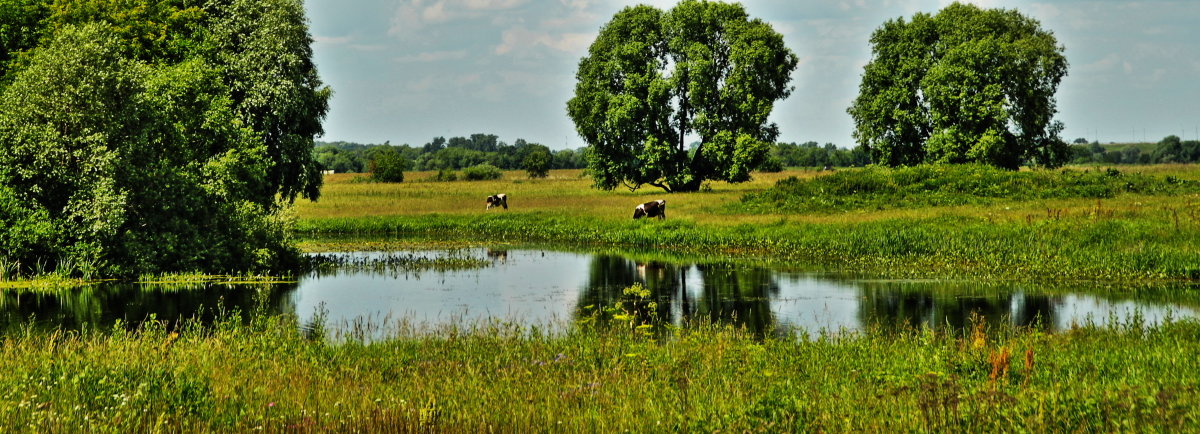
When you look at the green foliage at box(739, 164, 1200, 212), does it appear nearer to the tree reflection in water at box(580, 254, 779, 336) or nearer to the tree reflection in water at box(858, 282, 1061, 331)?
the tree reflection in water at box(580, 254, 779, 336)

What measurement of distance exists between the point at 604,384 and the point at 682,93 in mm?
52105

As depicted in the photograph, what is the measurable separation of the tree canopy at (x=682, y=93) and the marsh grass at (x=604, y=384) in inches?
1780

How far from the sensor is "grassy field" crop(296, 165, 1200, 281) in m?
25.9

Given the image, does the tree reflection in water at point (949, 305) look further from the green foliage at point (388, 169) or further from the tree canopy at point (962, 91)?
the green foliage at point (388, 169)

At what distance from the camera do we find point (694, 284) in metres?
26.1

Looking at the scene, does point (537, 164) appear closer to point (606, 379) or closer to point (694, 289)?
point (694, 289)

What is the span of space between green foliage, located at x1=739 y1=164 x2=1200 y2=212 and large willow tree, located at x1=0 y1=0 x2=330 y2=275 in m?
22.1

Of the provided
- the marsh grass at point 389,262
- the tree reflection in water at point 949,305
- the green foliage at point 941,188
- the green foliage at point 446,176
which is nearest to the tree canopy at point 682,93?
the green foliage at point 941,188

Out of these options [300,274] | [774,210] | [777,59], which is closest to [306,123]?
[300,274]

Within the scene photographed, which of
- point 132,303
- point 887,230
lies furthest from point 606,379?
point 887,230

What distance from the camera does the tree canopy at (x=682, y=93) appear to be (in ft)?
196

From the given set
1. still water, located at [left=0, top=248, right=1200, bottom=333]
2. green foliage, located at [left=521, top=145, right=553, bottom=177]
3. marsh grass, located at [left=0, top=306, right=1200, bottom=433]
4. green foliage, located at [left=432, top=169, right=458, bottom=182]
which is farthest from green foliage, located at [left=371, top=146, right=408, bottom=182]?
marsh grass, located at [left=0, top=306, right=1200, bottom=433]

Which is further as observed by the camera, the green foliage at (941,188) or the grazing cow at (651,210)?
the grazing cow at (651,210)

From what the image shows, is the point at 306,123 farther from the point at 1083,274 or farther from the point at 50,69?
the point at 1083,274
